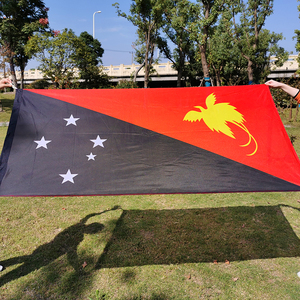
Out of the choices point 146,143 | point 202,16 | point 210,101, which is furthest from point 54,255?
point 202,16

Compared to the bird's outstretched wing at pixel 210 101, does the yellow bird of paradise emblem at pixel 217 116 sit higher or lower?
lower

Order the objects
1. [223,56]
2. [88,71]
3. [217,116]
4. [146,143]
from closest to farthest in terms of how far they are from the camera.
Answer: [146,143] → [217,116] → [223,56] → [88,71]

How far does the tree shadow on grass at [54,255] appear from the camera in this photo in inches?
149

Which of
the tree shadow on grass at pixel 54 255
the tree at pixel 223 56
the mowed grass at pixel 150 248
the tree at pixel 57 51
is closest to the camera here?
the mowed grass at pixel 150 248

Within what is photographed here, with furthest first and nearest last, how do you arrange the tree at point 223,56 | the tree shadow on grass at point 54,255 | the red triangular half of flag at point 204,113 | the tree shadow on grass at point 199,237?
the tree at point 223,56
the tree shadow on grass at point 199,237
the red triangular half of flag at point 204,113
the tree shadow on grass at point 54,255

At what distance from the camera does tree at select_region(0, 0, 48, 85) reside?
28844 millimetres

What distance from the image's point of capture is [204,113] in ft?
14.0

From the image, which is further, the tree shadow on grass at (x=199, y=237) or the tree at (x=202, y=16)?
the tree at (x=202, y=16)

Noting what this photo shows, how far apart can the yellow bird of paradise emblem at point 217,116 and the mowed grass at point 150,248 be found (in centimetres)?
225

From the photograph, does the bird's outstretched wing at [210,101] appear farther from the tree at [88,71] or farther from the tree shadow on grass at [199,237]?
the tree at [88,71]

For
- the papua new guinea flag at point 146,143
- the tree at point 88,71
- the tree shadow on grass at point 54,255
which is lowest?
the tree shadow on grass at point 54,255

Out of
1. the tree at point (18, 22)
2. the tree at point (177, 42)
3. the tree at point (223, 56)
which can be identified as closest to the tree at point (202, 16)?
the tree at point (177, 42)

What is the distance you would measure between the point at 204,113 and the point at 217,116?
24 cm

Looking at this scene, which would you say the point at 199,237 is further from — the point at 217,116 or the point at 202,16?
the point at 202,16
